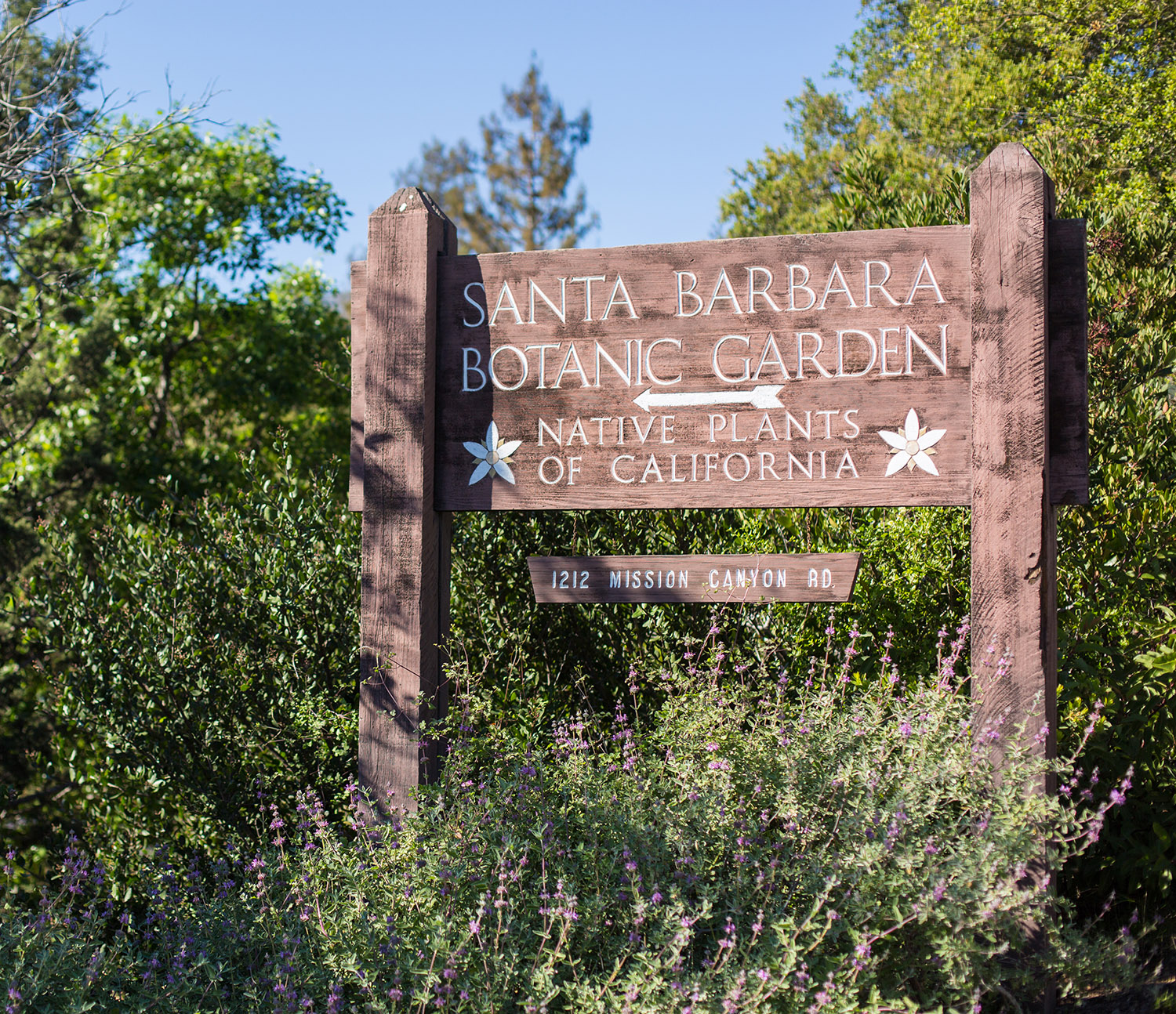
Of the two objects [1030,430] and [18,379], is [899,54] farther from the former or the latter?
[1030,430]

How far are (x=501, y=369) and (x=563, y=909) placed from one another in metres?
1.92

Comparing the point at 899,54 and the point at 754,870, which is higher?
the point at 899,54

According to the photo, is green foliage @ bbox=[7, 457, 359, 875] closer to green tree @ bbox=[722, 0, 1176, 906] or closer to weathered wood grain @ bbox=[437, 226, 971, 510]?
weathered wood grain @ bbox=[437, 226, 971, 510]

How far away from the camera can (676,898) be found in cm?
241

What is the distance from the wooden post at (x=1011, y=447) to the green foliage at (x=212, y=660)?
2.86 m

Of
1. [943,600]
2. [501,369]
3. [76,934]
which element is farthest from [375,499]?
[943,600]

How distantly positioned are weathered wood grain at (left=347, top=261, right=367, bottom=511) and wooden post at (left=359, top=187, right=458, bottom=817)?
6cm

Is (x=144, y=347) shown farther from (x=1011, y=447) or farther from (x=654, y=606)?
(x=1011, y=447)

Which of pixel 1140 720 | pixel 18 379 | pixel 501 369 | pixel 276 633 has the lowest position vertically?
pixel 1140 720

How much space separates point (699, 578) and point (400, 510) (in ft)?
3.57

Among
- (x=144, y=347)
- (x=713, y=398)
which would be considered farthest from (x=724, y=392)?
(x=144, y=347)

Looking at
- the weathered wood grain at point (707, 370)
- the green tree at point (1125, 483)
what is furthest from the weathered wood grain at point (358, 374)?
the green tree at point (1125, 483)

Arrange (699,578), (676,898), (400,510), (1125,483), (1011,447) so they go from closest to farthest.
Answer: (676,898) < (1011,447) < (699,578) < (400,510) < (1125,483)

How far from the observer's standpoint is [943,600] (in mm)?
5062
